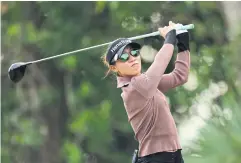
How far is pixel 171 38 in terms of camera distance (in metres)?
3.34

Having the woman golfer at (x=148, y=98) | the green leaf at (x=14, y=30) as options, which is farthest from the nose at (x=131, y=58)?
the green leaf at (x=14, y=30)

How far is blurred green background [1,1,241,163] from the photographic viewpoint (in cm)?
929

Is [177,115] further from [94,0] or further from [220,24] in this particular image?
[94,0]

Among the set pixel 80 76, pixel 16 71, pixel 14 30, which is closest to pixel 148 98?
pixel 16 71

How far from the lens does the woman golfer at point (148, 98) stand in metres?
3.29

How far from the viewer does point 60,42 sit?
35.9ft

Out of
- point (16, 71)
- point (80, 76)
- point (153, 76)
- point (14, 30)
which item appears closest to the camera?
point (153, 76)

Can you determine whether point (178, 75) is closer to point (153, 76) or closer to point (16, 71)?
point (153, 76)

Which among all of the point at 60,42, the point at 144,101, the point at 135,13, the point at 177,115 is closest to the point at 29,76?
the point at 60,42

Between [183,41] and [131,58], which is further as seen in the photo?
[183,41]

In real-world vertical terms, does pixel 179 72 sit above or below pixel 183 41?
below

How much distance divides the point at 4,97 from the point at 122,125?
89.9 inches

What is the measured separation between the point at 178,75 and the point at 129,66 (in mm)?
284

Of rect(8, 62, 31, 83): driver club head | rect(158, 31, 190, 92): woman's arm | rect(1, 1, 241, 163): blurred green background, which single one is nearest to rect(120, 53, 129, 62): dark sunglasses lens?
rect(158, 31, 190, 92): woman's arm
